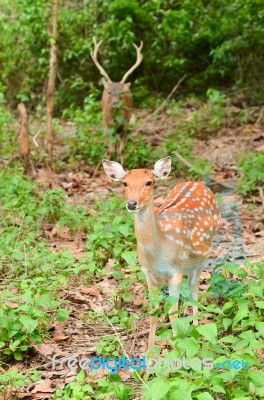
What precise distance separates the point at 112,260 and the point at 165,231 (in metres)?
1.71

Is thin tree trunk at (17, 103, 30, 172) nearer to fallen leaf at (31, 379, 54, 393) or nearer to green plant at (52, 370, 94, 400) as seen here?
fallen leaf at (31, 379, 54, 393)

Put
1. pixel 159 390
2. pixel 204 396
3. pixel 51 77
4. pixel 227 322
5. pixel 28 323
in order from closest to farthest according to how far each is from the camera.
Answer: pixel 159 390
pixel 204 396
pixel 227 322
pixel 28 323
pixel 51 77

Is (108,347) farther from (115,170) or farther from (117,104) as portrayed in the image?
(117,104)

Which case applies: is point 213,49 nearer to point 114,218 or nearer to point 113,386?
point 114,218

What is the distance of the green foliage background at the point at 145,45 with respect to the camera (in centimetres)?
1379

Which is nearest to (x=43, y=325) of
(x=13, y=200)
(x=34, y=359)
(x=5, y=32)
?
(x=34, y=359)

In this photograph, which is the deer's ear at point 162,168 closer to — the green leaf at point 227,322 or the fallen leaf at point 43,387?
the green leaf at point 227,322

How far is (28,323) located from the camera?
5336mm

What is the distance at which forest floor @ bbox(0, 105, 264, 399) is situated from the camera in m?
5.55

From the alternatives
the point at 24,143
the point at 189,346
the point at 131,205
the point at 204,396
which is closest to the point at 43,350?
the point at 131,205

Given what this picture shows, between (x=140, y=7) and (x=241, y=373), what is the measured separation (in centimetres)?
1132

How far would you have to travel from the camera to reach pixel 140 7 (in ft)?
47.8

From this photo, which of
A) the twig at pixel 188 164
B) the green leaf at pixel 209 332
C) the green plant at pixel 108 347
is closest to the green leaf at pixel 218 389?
the green leaf at pixel 209 332

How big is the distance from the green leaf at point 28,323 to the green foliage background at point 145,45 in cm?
860
